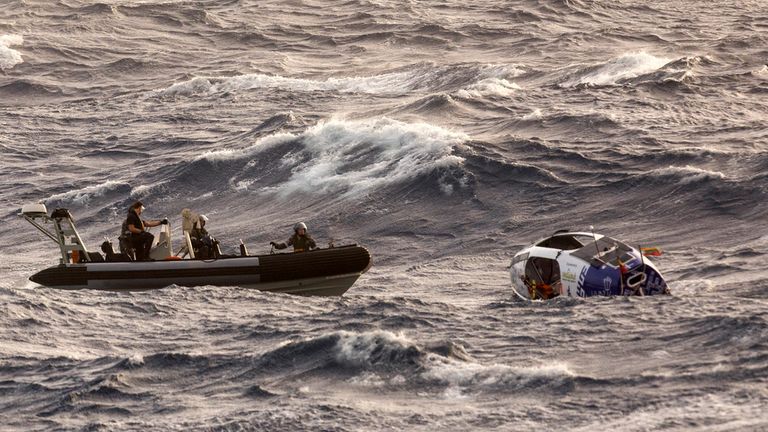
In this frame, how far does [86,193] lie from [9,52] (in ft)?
65.9

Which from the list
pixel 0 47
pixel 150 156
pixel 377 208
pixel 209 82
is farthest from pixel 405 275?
pixel 0 47

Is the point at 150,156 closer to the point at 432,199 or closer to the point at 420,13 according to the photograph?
the point at 432,199

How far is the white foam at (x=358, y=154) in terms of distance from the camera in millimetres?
39062

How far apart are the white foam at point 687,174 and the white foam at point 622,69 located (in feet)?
36.7

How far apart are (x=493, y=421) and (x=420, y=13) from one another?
46.1 meters

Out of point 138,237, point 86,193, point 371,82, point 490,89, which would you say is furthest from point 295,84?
point 138,237

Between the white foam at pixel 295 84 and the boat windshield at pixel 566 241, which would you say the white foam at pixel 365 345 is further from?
the white foam at pixel 295 84

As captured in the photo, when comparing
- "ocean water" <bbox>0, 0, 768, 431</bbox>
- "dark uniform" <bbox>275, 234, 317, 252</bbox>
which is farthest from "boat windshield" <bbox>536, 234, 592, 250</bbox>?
"dark uniform" <bbox>275, 234, 317, 252</bbox>

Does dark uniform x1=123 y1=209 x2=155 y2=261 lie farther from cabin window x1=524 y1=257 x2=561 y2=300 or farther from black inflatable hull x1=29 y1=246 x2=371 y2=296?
cabin window x1=524 y1=257 x2=561 y2=300

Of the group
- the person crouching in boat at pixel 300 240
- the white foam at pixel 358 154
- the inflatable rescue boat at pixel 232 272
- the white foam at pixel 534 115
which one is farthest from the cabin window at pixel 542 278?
the white foam at pixel 534 115

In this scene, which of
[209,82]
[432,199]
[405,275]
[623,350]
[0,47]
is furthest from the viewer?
[0,47]

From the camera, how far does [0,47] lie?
2371 inches

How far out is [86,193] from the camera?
41.6 metres

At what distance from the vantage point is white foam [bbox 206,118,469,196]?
128 feet
